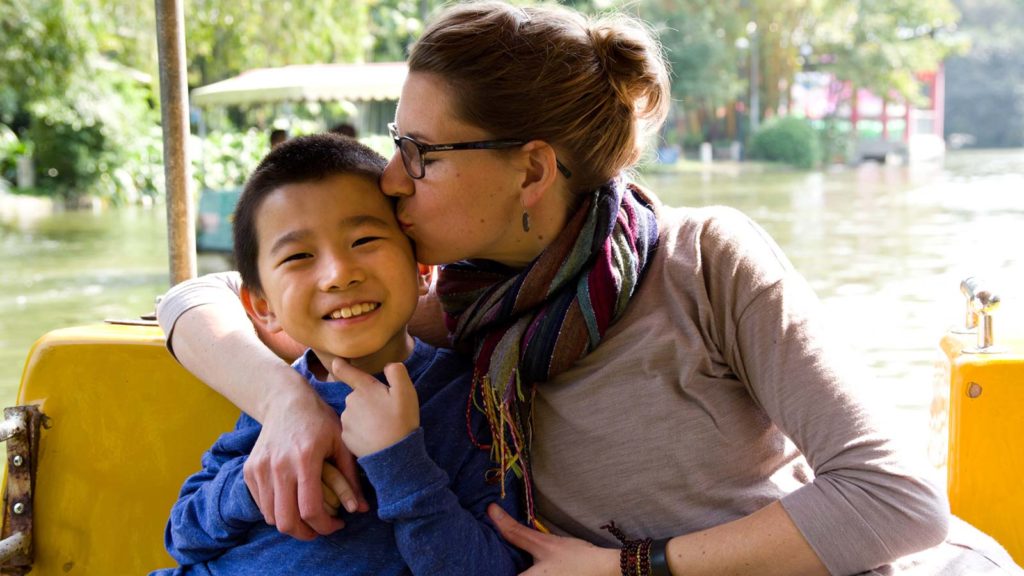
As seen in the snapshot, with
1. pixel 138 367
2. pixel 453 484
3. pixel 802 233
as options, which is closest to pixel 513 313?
pixel 453 484

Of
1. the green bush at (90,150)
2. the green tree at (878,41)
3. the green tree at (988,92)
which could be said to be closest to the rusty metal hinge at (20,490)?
the green bush at (90,150)

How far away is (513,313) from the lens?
76.4 inches

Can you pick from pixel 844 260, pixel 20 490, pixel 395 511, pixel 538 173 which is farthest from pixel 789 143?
pixel 395 511

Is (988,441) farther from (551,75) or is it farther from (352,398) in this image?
(352,398)

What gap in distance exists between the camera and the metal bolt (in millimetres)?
2260

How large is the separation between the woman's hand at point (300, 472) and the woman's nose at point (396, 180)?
0.40 m

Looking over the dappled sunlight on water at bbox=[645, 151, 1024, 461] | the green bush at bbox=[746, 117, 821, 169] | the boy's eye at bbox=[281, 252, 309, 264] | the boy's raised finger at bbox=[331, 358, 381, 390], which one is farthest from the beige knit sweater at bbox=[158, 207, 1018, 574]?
the green bush at bbox=[746, 117, 821, 169]

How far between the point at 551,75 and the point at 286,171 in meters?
0.49

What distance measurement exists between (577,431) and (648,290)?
268mm

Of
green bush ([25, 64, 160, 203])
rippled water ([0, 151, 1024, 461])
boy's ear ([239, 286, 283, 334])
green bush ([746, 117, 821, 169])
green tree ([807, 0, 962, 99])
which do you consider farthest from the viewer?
green tree ([807, 0, 962, 99])

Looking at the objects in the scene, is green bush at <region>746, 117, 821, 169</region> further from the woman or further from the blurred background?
the woman

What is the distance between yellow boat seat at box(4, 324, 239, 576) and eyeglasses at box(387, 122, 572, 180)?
864mm

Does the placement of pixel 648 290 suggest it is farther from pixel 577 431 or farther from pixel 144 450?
pixel 144 450

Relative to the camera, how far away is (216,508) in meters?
1.89
